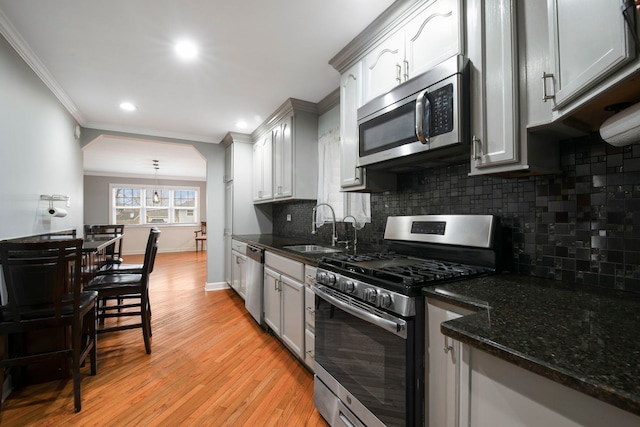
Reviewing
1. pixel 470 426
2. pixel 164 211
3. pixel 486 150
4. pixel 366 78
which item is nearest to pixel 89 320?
pixel 470 426

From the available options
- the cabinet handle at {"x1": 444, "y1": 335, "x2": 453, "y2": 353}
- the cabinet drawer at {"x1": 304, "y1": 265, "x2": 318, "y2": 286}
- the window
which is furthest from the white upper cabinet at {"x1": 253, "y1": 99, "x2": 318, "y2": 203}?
the window

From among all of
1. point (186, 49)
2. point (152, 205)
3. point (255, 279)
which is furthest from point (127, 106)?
point (152, 205)

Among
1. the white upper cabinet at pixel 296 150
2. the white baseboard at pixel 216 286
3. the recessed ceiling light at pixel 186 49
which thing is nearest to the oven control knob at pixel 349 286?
the white upper cabinet at pixel 296 150

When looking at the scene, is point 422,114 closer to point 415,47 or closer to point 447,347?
point 415,47

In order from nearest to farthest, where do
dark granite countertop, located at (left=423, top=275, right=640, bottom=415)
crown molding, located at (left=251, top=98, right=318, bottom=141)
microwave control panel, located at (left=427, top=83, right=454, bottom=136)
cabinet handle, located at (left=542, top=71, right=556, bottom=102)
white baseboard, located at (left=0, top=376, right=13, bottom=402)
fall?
dark granite countertop, located at (left=423, top=275, right=640, bottom=415)
cabinet handle, located at (left=542, top=71, right=556, bottom=102)
microwave control panel, located at (left=427, top=83, right=454, bottom=136)
white baseboard, located at (left=0, top=376, right=13, bottom=402)
crown molding, located at (left=251, top=98, right=318, bottom=141)

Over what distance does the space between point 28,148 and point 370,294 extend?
292 cm

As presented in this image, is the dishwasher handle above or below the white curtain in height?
below

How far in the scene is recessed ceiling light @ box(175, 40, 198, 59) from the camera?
2.04m

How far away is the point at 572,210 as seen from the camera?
3.93 ft

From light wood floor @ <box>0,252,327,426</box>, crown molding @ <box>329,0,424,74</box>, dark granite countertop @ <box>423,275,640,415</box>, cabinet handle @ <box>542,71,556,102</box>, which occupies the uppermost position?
crown molding @ <box>329,0,424,74</box>

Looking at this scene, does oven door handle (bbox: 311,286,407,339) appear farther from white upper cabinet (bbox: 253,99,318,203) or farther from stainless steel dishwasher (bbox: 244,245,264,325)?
white upper cabinet (bbox: 253,99,318,203)

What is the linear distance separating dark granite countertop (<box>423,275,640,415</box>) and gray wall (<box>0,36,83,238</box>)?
281 centimetres

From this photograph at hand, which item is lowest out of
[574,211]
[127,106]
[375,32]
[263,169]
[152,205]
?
[574,211]

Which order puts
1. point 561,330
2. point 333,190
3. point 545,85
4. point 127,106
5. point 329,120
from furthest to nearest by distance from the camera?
point 127,106
point 329,120
point 333,190
point 545,85
point 561,330
